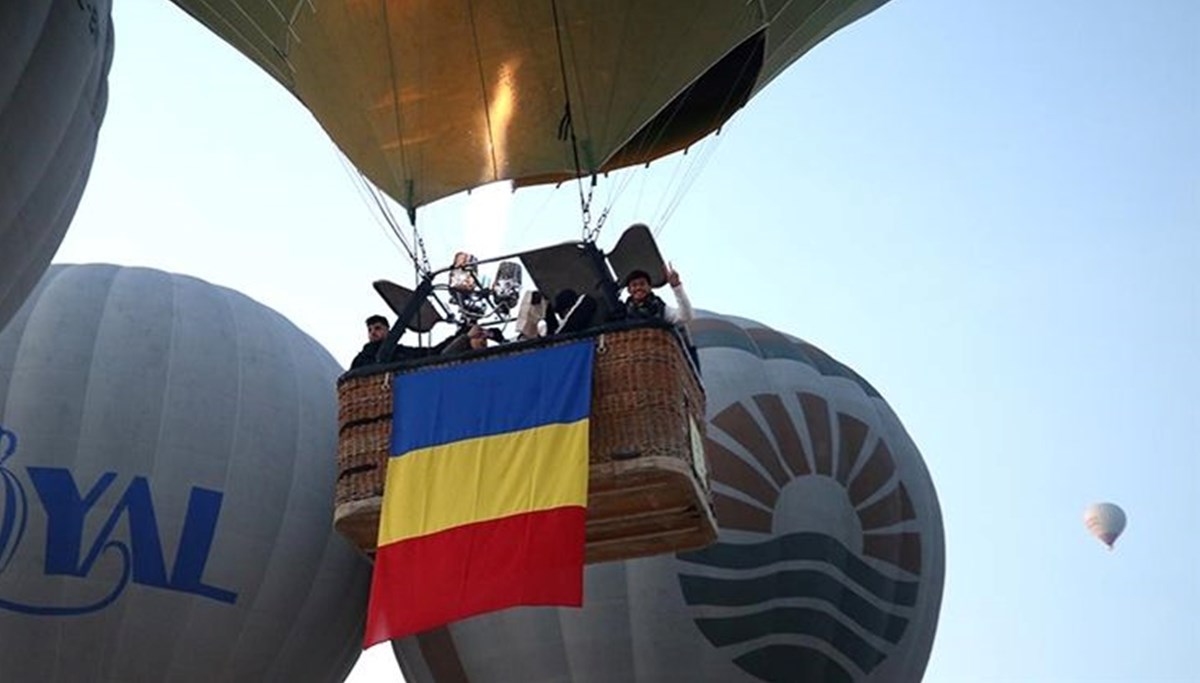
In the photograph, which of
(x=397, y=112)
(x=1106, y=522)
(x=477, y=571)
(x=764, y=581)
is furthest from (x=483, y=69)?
(x=1106, y=522)

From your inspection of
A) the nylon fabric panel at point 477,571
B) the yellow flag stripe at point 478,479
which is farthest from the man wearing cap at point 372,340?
the nylon fabric panel at point 477,571

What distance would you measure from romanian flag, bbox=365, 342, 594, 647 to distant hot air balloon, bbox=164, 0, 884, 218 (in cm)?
202

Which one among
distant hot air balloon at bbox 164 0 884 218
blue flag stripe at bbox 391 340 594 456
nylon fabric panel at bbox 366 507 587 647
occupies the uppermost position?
distant hot air balloon at bbox 164 0 884 218

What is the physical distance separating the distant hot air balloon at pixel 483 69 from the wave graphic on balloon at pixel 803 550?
153 inches

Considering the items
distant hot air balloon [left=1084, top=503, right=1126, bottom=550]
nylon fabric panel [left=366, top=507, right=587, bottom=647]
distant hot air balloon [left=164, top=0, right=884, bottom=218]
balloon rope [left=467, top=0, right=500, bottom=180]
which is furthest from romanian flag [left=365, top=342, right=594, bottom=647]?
distant hot air balloon [left=1084, top=503, right=1126, bottom=550]

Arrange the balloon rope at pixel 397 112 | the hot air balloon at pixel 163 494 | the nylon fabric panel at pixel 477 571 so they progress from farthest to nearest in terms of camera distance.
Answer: the hot air balloon at pixel 163 494 < the balloon rope at pixel 397 112 < the nylon fabric panel at pixel 477 571

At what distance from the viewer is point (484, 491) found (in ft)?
21.0

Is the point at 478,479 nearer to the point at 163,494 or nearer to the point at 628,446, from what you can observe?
the point at 628,446

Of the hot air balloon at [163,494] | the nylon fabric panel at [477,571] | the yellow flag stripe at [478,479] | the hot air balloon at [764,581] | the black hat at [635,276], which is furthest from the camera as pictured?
the hot air balloon at [764,581]

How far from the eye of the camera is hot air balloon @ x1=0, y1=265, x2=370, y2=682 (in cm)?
1064

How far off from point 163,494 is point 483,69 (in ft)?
14.1

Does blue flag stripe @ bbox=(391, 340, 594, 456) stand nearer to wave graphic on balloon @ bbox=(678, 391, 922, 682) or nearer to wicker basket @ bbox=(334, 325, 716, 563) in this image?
wicker basket @ bbox=(334, 325, 716, 563)

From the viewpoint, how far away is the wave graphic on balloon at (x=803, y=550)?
11539mm

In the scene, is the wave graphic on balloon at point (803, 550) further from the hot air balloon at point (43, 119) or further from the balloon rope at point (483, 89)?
the hot air balloon at point (43, 119)
